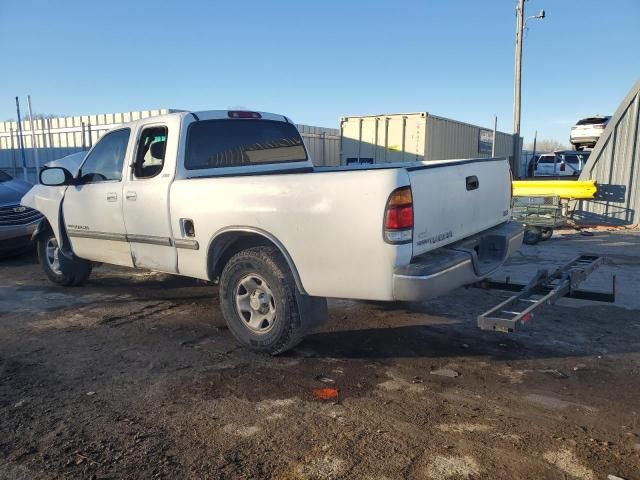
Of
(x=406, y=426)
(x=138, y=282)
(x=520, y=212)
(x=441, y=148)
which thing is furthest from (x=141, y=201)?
(x=441, y=148)

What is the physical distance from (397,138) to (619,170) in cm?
661

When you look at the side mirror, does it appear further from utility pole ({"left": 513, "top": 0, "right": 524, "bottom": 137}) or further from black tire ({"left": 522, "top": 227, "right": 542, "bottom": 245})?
utility pole ({"left": 513, "top": 0, "right": 524, "bottom": 137})

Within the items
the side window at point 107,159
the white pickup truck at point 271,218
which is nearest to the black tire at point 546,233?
the white pickup truck at point 271,218

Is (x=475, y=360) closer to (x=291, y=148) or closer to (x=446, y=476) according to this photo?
(x=446, y=476)

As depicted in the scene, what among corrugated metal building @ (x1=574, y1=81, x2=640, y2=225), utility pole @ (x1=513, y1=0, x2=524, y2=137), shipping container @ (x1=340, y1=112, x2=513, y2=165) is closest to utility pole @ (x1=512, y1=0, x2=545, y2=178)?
utility pole @ (x1=513, y1=0, x2=524, y2=137)

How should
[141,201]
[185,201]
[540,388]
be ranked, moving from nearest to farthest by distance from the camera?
[540,388] → [185,201] → [141,201]

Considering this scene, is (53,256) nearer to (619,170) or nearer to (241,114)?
(241,114)

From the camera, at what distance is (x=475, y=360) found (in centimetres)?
414

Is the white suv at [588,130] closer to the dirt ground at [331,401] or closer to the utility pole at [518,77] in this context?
the utility pole at [518,77]

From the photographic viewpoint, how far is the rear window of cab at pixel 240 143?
4906 millimetres

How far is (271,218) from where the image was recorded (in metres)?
3.88

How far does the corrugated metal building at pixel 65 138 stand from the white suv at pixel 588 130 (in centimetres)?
1440

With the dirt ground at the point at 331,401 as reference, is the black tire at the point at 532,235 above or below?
above

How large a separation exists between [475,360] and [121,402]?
276 cm
